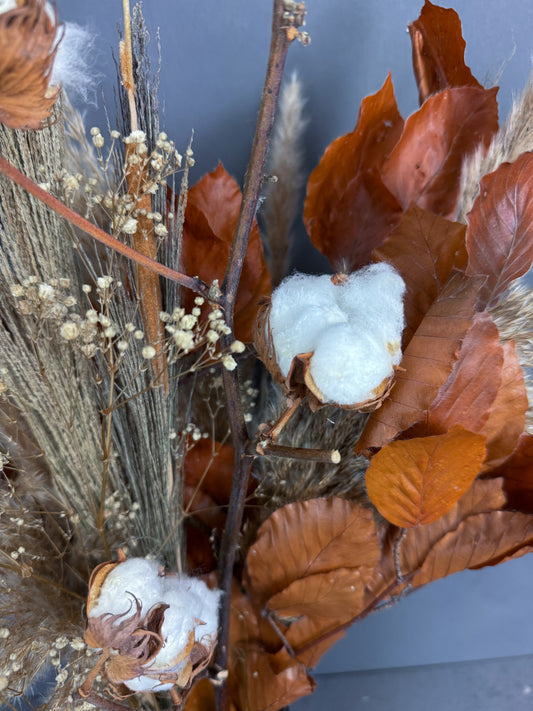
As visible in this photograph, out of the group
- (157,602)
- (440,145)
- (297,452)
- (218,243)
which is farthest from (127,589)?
(440,145)

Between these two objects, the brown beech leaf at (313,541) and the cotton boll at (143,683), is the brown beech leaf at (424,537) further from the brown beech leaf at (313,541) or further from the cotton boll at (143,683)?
the cotton boll at (143,683)

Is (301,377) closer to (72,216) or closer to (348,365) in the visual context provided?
(348,365)

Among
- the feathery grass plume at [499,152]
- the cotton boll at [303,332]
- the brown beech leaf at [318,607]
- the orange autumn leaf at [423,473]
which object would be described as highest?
the feathery grass plume at [499,152]

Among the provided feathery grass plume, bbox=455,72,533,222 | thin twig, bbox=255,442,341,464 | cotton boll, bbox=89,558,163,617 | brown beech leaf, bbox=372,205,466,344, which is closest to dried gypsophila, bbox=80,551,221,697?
cotton boll, bbox=89,558,163,617

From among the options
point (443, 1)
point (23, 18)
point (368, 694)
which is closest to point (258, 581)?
point (368, 694)

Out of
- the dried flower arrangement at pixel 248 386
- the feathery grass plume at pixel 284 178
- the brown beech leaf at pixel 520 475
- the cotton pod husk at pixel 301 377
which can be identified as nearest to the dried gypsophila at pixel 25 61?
the dried flower arrangement at pixel 248 386
